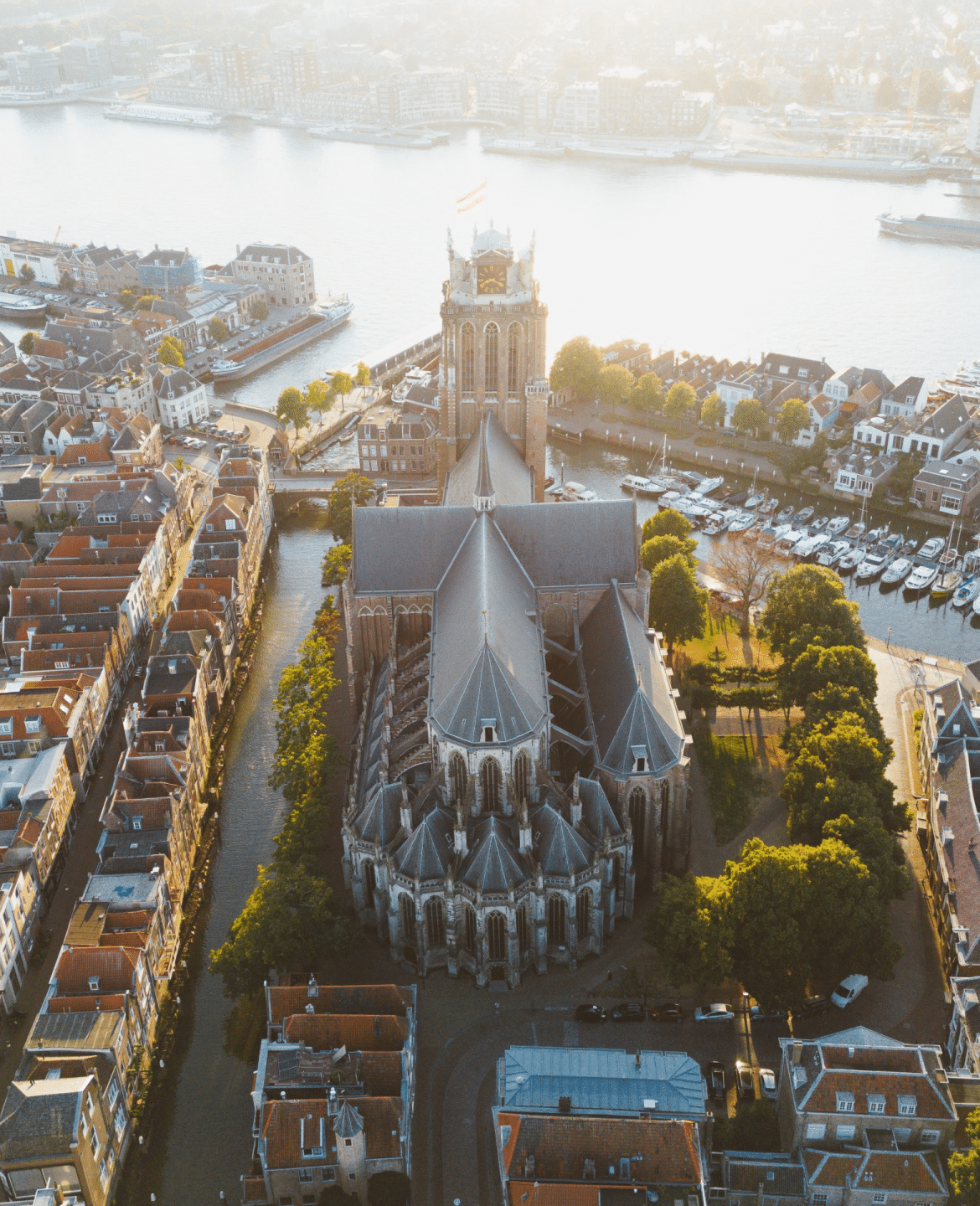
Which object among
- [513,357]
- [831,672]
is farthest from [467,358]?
[831,672]

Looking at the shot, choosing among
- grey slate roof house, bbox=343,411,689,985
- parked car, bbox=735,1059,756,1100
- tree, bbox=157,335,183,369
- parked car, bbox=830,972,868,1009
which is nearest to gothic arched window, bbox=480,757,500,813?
grey slate roof house, bbox=343,411,689,985

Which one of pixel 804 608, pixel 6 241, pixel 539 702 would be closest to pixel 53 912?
pixel 539 702

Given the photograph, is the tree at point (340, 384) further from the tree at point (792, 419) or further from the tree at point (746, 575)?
the tree at point (746, 575)

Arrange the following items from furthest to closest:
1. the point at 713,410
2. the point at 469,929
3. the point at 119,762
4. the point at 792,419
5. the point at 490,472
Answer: the point at 713,410 < the point at 792,419 < the point at 490,472 < the point at 119,762 < the point at 469,929

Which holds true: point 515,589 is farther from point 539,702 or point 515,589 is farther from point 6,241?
point 6,241

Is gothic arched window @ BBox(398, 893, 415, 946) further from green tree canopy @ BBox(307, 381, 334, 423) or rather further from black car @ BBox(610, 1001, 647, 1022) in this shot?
green tree canopy @ BBox(307, 381, 334, 423)

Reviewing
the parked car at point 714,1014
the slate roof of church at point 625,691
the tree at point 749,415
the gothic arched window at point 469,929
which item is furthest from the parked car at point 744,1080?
the tree at point 749,415

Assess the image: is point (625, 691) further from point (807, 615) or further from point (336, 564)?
point (336, 564)
